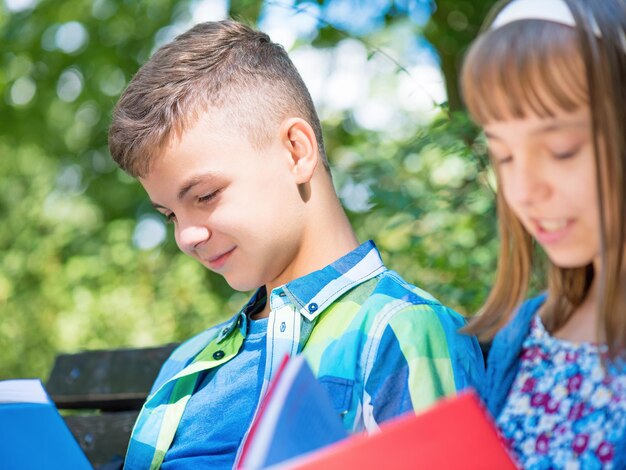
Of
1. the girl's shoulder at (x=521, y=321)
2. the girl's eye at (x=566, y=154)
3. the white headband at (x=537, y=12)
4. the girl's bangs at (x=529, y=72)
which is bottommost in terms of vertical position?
the girl's shoulder at (x=521, y=321)

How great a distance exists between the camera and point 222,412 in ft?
5.88

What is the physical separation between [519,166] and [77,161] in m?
5.98

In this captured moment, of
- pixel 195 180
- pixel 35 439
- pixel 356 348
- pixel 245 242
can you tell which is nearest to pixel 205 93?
pixel 195 180

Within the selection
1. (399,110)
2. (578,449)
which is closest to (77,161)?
(399,110)

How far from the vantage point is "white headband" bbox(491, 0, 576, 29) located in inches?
43.3

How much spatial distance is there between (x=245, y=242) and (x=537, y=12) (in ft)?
2.71

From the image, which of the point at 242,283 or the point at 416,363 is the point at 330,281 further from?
the point at 416,363

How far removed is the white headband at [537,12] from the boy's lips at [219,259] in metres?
0.81

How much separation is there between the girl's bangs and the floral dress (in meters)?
0.29

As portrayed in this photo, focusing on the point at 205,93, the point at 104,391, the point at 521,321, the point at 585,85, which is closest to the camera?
the point at 585,85

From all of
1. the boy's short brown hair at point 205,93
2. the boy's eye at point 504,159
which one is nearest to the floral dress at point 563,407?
the boy's eye at point 504,159

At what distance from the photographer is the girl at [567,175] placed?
107cm

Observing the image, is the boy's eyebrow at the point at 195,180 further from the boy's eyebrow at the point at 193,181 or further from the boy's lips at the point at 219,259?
the boy's lips at the point at 219,259

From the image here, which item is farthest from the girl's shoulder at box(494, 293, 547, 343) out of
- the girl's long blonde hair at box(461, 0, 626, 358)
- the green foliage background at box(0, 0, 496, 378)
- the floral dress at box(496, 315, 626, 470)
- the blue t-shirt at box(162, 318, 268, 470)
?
the green foliage background at box(0, 0, 496, 378)
